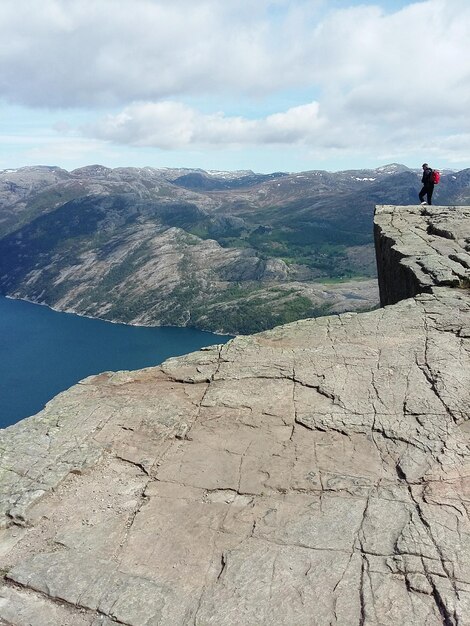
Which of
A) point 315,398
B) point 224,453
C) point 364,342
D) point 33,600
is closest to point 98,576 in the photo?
point 33,600

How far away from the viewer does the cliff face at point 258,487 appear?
759 centimetres

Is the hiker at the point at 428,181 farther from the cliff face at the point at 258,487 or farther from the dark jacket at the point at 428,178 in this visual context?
the cliff face at the point at 258,487

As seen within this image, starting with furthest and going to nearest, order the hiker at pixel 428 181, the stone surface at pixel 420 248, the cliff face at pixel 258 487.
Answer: the hiker at pixel 428 181, the stone surface at pixel 420 248, the cliff face at pixel 258 487

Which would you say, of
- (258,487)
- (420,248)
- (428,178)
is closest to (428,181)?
(428,178)

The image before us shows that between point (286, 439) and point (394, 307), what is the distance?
24.3 ft

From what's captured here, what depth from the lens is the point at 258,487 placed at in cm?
988

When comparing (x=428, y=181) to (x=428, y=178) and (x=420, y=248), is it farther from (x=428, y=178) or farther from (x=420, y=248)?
(x=420, y=248)

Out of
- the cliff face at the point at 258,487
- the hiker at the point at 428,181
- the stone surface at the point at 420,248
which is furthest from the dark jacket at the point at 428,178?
the cliff face at the point at 258,487

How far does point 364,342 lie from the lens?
564 inches

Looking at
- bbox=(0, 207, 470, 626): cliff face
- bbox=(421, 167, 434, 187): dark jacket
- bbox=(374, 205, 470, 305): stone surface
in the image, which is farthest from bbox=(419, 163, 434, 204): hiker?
bbox=(0, 207, 470, 626): cliff face

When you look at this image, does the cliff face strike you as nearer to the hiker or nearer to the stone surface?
the stone surface

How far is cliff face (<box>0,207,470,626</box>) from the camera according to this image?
24.9ft

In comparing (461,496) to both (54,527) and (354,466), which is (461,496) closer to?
(354,466)

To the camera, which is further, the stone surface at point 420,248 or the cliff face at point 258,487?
the stone surface at point 420,248
